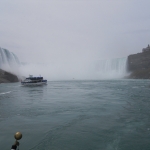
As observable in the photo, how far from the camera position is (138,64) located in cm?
13938

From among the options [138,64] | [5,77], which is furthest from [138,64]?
[5,77]

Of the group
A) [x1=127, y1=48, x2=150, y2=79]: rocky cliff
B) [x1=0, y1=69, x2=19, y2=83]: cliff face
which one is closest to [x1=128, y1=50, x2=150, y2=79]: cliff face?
[x1=127, y1=48, x2=150, y2=79]: rocky cliff

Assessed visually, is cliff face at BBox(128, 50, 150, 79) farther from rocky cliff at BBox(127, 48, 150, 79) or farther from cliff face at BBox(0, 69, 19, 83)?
cliff face at BBox(0, 69, 19, 83)

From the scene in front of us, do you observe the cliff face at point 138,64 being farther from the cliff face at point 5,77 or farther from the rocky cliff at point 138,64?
the cliff face at point 5,77

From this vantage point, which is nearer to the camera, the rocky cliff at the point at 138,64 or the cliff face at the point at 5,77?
the cliff face at the point at 5,77

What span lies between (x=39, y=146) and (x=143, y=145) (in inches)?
183

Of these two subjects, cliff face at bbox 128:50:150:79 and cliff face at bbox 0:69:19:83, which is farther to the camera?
cliff face at bbox 128:50:150:79

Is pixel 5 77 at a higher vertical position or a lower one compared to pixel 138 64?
lower

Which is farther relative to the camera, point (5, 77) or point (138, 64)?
point (138, 64)

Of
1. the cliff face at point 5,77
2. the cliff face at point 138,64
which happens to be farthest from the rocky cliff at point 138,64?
the cliff face at point 5,77

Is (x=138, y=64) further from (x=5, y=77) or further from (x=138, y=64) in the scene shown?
(x=5, y=77)

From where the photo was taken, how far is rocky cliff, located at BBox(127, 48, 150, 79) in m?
130

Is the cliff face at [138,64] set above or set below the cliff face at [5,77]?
above

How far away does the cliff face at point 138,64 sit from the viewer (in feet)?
425
